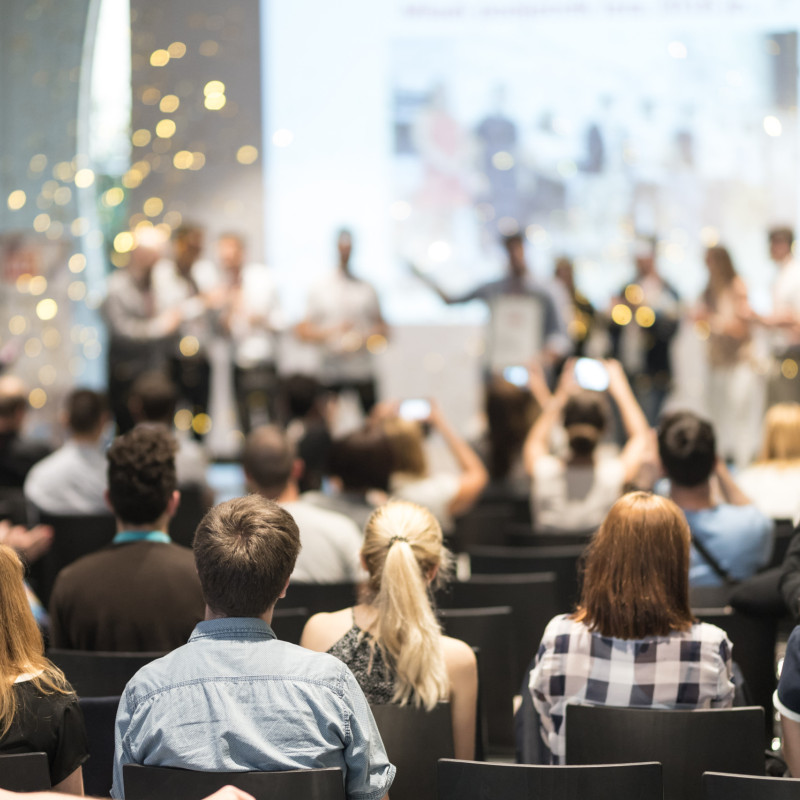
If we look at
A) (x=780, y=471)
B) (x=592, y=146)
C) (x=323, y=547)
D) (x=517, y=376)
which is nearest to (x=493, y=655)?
(x=323, y=547)

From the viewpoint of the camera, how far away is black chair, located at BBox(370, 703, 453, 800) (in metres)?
2.14

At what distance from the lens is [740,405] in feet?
25.4

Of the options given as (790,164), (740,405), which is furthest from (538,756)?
(790,164)

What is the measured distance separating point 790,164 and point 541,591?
6.09 m

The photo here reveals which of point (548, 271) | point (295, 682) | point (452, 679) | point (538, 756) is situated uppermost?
point (548, 271)

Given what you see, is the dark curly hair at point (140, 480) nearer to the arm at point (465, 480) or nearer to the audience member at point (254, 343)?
the arm at point (465, 480)

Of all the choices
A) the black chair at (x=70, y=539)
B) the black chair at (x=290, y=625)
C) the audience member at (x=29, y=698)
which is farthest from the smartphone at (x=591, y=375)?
the audience member at (x=29, y=698)

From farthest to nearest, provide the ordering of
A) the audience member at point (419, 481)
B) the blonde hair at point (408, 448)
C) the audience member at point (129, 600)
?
the blonde hair at point (408, 448)
the audience member at point (419, 481)
the audience member at point (129, 600)

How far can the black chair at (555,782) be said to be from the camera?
5.72 ft

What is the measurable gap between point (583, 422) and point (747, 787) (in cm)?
277

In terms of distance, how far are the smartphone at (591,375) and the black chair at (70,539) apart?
2.15 m

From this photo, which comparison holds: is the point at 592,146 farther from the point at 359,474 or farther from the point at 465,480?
the point at 359,474

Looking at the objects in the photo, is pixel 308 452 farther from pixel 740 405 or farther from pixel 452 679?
pixel 740 405

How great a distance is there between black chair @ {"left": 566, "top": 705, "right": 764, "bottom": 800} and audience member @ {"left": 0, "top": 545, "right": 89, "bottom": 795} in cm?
94
